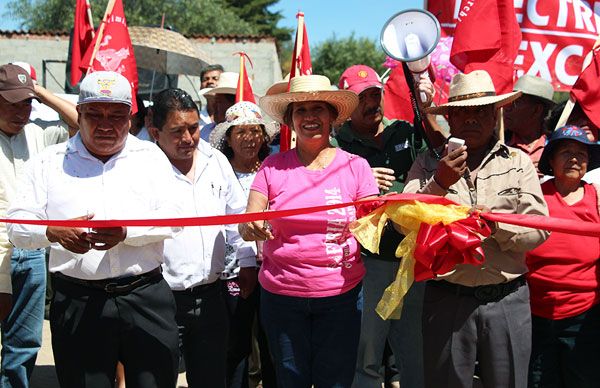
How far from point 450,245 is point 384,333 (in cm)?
142

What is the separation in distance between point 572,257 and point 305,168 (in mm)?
1657

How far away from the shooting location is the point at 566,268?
407cm

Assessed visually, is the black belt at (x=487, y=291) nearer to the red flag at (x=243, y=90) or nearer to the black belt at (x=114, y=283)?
the black belt at (x=114, y=283)

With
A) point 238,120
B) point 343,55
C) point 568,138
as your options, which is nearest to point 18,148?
point 238,120

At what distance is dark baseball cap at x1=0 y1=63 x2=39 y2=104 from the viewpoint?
4.37m

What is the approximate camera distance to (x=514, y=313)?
145 inches

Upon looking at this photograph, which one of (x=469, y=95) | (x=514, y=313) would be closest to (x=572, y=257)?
(x=514, y=313)

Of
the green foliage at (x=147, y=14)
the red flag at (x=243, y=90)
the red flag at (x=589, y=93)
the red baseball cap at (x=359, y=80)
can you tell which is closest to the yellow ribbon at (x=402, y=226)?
the red baseball cap at (x=359, y=80)

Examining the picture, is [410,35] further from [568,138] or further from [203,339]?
[203,339]

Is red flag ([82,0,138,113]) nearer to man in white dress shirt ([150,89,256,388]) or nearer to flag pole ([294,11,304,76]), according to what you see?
flag pole ([294,11,304,76])

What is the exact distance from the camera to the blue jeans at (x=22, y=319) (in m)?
4.59

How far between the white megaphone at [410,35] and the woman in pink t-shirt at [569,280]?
950mm

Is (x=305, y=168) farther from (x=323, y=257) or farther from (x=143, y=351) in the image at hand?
(x=143, y=351)

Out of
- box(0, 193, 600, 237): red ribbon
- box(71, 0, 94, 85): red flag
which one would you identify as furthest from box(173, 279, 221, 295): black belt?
box(71, 0, 94, 85): red flag
